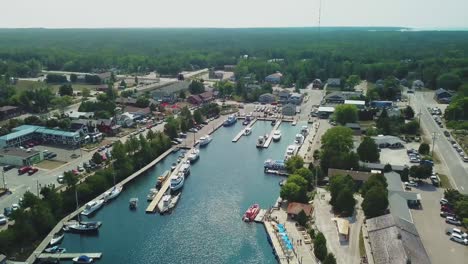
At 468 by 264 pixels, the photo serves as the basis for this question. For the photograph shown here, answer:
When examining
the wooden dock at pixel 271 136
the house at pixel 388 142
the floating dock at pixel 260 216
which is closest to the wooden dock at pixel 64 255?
the floating dock at pixel 260 216

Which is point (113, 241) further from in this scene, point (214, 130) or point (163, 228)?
point (214, 130)

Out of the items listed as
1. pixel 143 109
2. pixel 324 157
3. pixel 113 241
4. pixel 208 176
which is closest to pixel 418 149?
pixel 324 157

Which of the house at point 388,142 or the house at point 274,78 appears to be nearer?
the house at point 388,142

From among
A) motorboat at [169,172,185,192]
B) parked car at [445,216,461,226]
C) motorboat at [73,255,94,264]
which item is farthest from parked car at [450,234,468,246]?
motorboat at [73,255,94,264]

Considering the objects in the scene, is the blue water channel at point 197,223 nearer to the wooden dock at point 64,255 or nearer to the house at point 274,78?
the wooden dock at point 64,255

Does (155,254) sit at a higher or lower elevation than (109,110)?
lower

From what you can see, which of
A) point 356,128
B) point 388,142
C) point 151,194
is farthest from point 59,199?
point 356,128

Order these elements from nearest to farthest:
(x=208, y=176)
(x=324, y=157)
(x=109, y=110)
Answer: (x=324, y=157) < (x=208, y=176) < (x=109, y=110)
